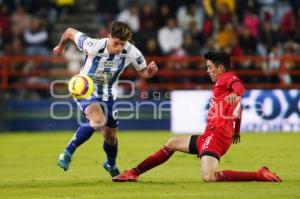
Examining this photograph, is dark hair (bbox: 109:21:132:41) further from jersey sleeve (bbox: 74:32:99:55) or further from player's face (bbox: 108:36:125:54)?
jersey sleeve (bbox: 74:32:99:55)

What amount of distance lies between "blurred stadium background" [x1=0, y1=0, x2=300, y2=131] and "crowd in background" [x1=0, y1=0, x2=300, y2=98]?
1.1 inches

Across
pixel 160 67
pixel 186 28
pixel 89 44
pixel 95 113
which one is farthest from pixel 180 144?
pixel 186 28

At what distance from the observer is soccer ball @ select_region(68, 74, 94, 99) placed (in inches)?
482

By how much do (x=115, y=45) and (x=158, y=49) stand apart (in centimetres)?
1228

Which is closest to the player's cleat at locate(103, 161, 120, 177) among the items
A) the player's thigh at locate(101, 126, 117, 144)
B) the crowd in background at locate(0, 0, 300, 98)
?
the player's thigh at locate(101, 126, 117, 144)

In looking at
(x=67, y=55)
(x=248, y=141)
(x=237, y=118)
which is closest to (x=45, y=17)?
(x=67, y=55)

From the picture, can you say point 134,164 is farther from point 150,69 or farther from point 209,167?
point 209,167

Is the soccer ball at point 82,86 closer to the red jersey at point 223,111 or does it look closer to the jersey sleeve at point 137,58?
the jersey sleeve at point 137,58

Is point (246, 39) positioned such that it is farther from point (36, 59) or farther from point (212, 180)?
point (212, 180)

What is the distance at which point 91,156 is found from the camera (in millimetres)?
16562

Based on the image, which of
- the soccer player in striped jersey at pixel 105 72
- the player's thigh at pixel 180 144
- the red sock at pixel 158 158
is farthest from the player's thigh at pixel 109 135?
the player's thigh at pixel 180 144

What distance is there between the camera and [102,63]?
12484 millimetres

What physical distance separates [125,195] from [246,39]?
14811 millimetres

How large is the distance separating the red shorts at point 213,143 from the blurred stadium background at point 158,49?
10391mm
